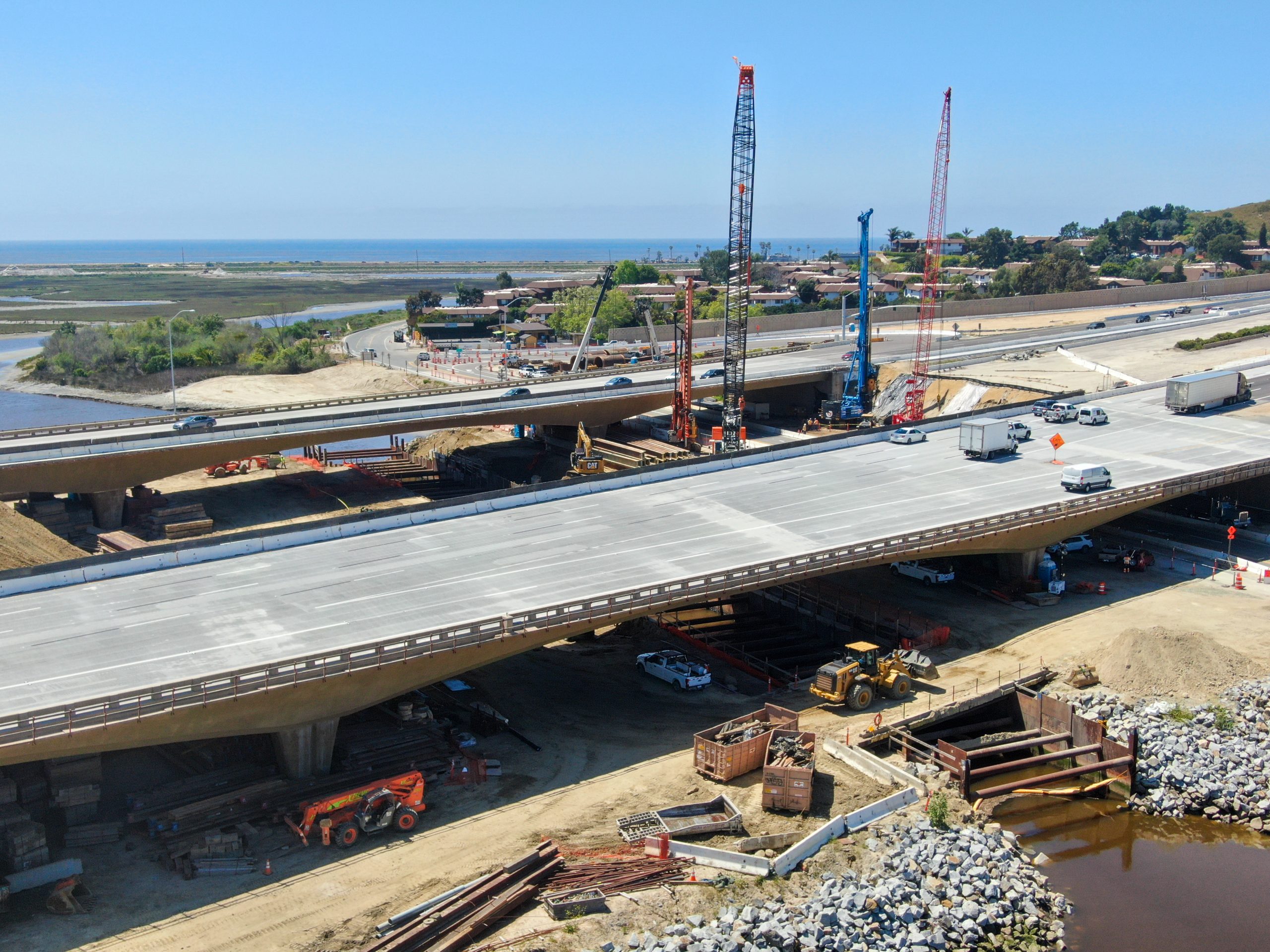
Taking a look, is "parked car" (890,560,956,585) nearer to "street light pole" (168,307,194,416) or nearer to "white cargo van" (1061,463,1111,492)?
"white cargo van" (1061,463,1111,492)

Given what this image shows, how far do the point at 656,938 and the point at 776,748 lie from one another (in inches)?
347

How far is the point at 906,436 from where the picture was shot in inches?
2437

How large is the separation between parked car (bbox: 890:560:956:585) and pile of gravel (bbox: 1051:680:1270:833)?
11324 mm

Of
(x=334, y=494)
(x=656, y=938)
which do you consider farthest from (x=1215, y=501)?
(x=334, y=494)

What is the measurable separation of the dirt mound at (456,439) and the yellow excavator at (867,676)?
2120 inches

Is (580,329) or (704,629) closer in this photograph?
(704,629)

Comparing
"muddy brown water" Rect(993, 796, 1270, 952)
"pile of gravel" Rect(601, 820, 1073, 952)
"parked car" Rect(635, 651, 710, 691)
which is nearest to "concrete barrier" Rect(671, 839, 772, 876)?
"pile of gravel" Rect(601, 820, 1073, 952)

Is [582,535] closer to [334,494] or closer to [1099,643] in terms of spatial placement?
[1099,643]

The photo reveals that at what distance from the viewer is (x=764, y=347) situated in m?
114

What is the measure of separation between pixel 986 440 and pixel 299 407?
46.2 m

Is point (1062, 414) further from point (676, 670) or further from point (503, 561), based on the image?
point (503, 561)

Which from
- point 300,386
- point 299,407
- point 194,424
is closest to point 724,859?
point 194,424

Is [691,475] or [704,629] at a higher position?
[691,475]

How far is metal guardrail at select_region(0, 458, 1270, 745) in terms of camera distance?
26031 millimetres
